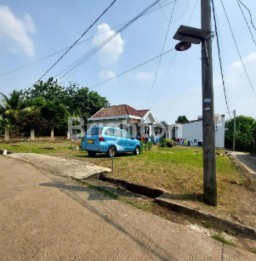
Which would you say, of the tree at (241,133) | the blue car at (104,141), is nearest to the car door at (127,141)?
the blue car at (104,141)

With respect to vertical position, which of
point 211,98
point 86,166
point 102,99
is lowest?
point 86,166

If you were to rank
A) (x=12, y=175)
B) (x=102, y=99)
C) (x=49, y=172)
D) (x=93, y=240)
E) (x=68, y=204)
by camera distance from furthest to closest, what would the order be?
(x=102, y=99) < (x=49, y=172) < (x=12, y=175) < (x=68, y=204) < (x=93, y=240)

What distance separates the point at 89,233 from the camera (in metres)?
3.83

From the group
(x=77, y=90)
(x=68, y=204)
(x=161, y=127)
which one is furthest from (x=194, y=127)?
(x=68, y=204)

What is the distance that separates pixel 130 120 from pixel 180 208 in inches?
953

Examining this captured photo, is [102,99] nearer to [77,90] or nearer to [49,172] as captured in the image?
[77,90]

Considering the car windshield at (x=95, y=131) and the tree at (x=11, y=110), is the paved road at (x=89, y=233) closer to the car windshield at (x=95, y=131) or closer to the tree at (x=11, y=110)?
the car windshield at (x=95, y=131)

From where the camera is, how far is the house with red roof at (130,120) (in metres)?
29.6

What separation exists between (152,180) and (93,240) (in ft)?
12.7

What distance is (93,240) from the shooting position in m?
3.61

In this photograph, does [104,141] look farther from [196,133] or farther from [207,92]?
[196,133]

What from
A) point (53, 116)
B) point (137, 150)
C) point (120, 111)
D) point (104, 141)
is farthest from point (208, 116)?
point (53, 116)

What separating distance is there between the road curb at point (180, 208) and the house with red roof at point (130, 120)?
22.5 m

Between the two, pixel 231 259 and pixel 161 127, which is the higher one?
pixel 161 127
